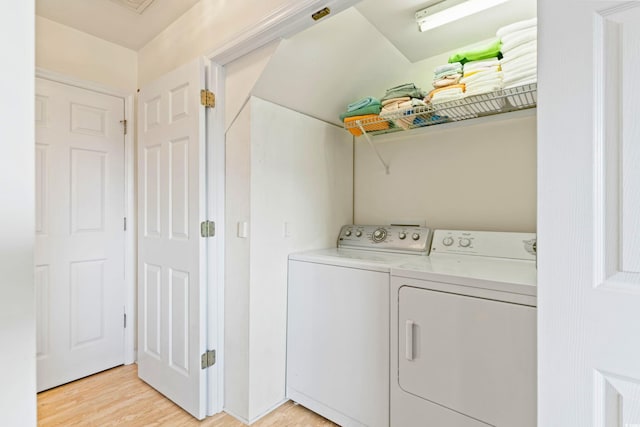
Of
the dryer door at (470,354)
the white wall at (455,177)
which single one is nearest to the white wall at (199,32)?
the white wall at (455,177)

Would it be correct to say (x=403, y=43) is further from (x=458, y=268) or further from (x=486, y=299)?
(x=486, y=299)

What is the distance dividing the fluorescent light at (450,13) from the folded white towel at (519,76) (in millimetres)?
431

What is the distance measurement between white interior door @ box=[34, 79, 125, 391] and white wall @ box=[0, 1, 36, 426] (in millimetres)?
2276

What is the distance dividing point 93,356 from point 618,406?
2.86m

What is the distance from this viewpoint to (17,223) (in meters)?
0.30

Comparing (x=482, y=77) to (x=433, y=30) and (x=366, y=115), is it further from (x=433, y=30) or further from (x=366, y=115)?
(x=366, y=115)

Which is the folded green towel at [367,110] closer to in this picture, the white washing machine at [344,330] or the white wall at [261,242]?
the white wall at [261,242]

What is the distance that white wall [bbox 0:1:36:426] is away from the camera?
0.94ft

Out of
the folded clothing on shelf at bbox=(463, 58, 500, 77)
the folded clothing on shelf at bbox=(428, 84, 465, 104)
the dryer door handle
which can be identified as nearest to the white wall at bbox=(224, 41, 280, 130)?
the folded clothing on shelf at bbox=(428, 84, 465, 104)

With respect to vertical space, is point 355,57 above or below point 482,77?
above

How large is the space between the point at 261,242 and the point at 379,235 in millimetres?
837

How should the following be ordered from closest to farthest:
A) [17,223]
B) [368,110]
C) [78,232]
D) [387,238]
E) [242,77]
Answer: [17,223]
[242,77]
[368,110]
[387,238]
[78,232]

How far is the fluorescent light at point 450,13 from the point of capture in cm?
155

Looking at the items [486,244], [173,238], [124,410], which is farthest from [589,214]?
[124,410]
